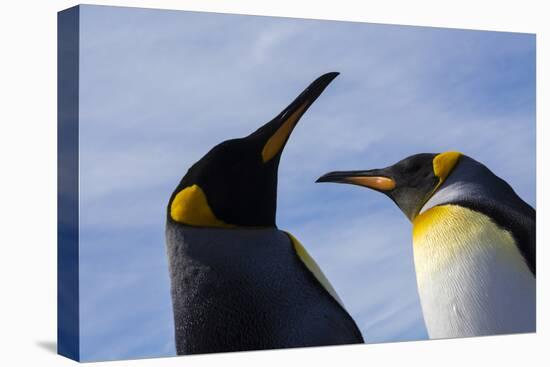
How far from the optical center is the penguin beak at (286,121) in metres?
4.24

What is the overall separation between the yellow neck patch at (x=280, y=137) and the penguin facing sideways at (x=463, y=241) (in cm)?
37

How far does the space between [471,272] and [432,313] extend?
0.31 m

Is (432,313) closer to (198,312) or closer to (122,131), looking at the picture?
(198,312)

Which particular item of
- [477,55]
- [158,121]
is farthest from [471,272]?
[158,121]

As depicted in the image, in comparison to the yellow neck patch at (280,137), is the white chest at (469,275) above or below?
below

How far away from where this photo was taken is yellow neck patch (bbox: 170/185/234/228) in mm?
4031

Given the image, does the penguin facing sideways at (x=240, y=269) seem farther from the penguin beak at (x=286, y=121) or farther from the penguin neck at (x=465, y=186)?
the penguin neck at (x=465, y=186)

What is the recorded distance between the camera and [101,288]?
4.02 m

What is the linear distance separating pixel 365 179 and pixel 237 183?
847 millimetres

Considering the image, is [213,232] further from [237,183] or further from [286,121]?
[286,121]

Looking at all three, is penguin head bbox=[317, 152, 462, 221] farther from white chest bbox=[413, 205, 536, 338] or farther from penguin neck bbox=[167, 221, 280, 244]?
penguin neck bbox=[167, 221, 280, 244]

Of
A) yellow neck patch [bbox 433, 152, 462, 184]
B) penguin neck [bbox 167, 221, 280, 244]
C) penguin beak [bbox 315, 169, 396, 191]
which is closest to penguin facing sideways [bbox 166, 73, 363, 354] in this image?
penguin neck [bbox 167, 221, 280, 244]

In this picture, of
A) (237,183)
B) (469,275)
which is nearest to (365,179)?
(469,275)

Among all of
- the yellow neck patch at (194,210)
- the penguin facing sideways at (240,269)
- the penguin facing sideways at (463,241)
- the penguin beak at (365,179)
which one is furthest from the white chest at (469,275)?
the yellow neck patch at (194,210)
